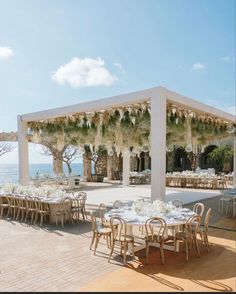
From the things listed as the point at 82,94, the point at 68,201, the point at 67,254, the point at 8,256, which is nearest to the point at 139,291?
the point at 67,254

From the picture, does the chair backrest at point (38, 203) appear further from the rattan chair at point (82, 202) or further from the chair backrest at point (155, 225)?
the chair backrest at point (155, 225)

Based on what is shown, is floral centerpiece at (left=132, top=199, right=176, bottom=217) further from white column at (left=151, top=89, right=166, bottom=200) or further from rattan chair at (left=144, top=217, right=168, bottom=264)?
white column at (left=151, top=89, right=166, bottom=200)

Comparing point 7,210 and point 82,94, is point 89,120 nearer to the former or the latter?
point 82,94

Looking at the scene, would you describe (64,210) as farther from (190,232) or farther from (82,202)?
(190,232)

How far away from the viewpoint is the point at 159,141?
759cm

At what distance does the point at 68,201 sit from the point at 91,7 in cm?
517

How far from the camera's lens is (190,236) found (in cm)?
556

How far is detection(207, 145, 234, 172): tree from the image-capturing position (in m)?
21.9

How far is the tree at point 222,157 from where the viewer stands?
21922 mm

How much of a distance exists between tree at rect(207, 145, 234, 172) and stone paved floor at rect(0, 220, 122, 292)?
17.3 meters

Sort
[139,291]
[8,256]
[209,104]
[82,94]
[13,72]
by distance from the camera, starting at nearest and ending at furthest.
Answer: [139,291], [8,256], [13,72], [209,104], [82,94]

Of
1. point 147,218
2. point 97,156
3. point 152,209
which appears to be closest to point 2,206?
point 152,209

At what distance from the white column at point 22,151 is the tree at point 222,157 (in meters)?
15.3

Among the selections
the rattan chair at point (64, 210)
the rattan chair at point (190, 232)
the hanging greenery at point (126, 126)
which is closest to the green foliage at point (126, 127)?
the hanging greenery at point (126, 126)
